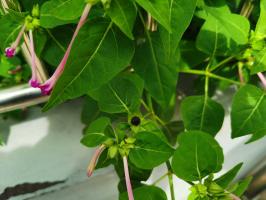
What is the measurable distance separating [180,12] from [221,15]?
187 mm

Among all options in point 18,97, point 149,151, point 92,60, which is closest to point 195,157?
point 149,151

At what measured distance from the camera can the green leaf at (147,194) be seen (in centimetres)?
43

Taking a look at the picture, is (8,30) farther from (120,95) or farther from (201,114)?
(201,114)

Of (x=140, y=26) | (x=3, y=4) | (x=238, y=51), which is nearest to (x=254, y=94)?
(x=238, y=51)

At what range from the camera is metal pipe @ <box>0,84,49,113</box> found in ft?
1.74

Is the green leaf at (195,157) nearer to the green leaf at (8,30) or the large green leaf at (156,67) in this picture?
the large green leaf at (156,67)

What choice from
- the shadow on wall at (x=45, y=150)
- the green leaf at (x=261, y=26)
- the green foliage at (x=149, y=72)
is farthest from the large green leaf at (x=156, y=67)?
the shadow on wall at (x=45, y=150)

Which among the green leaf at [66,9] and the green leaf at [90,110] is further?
the green leaf at [90,110]

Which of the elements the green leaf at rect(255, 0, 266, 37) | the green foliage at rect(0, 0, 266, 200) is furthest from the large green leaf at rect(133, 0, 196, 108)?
the green leaf at rect(255, 0, 266, 37)

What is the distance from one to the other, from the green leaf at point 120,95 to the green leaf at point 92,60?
82 millimetres

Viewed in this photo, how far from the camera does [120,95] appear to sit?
1.61ft

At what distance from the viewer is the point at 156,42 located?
489mm

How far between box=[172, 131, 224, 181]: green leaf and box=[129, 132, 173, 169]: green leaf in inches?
0.5

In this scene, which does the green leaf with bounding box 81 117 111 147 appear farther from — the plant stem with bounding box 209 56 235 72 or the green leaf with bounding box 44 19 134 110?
the plant stem with bounding box 209 56 235 72
